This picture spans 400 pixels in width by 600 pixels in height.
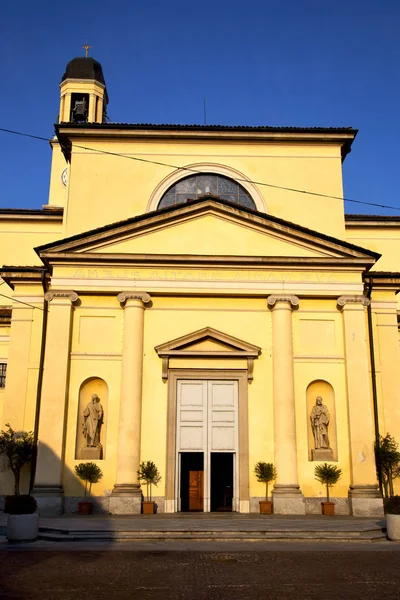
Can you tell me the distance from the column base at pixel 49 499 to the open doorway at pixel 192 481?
3853mm

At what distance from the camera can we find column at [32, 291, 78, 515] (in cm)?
1853

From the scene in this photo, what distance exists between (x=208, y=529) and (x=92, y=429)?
5753 mm

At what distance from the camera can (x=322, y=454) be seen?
19.5 metres

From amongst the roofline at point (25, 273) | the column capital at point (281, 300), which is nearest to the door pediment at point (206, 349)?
the column capital at point (281, 300)

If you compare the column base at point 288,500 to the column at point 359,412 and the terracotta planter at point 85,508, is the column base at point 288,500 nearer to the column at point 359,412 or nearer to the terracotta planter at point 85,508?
the column at point 359,412

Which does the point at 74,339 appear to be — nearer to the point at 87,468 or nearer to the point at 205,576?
the point at 87,468

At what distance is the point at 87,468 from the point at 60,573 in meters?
8.40

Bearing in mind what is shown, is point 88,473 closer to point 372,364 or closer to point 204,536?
point 204,536

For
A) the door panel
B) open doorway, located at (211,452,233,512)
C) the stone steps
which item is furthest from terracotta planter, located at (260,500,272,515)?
the stone steps

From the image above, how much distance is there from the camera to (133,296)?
20172mm

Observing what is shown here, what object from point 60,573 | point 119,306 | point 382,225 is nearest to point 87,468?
point 119,306

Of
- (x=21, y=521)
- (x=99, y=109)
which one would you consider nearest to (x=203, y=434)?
(x=21, y=521)

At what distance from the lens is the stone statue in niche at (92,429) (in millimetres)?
19328

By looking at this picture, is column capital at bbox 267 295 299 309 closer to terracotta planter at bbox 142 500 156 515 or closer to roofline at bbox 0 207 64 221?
terracotta planter at bbox 142 500 156 515
